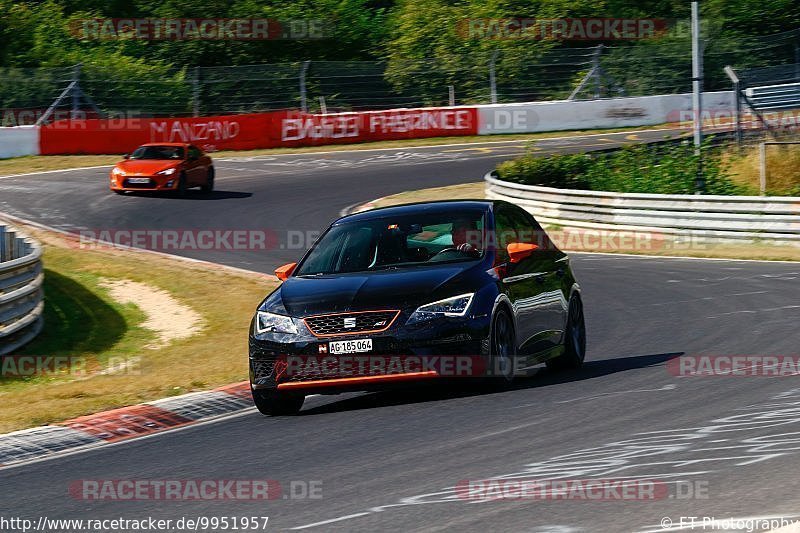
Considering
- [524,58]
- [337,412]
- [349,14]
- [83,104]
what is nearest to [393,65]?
[524,58]

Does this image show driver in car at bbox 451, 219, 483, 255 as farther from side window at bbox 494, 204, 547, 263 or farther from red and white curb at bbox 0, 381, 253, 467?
red and white curb at bbox 0, 381, 253, 467

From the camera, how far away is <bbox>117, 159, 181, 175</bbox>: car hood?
32.7 m

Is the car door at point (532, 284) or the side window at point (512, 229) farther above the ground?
the side window at point (512, 229)

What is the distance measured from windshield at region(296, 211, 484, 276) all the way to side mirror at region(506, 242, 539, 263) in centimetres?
23

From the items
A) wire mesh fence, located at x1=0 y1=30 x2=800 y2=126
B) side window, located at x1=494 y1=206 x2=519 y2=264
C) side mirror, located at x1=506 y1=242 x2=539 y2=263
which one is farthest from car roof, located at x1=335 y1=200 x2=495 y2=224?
wire mesh fence, located at x1=0 y1=30 x2=800 y2=126

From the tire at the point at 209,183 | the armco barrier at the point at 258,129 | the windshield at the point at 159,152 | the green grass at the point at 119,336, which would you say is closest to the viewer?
the green grass at the point at 119,336

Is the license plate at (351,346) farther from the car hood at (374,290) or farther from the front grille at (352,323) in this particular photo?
the car hood at (374,290)

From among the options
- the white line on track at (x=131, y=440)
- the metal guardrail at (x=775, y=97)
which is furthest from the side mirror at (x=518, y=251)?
the metal guardrail at (x=775, y=97)

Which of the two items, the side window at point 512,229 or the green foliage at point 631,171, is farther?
the green foliage at point 631,171

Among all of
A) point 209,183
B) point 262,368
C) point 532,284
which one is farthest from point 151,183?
point 262,368

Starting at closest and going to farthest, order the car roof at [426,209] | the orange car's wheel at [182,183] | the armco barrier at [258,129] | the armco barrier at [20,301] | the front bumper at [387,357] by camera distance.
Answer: the front bumper at [387,357] → the car roof at [426,209] → the armco barrier at [20,301] → the orange car's wheel at [182,183] → the armco barrier at [258,129]

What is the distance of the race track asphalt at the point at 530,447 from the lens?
632cm

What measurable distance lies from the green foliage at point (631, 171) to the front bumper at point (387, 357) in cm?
1947

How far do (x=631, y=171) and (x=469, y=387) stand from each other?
20199 millimetres
